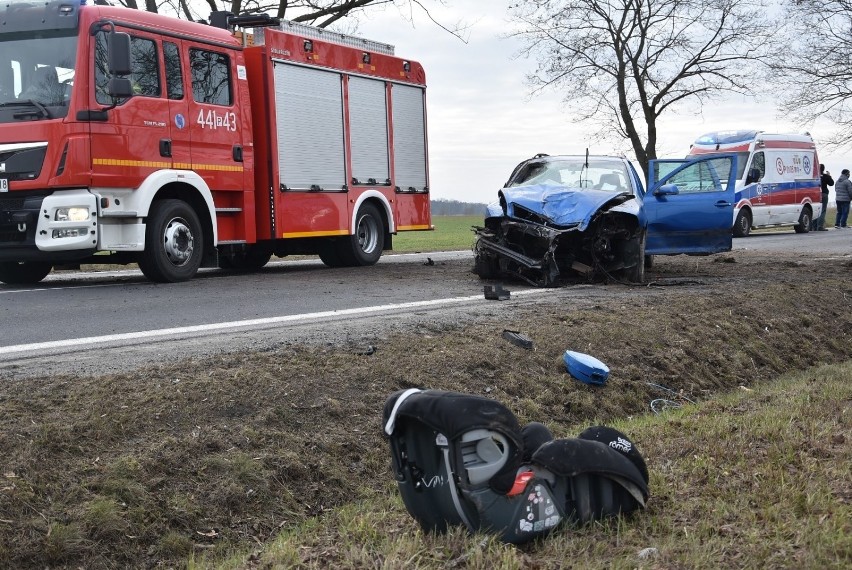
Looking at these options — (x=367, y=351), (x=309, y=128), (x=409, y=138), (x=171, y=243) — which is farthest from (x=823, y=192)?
(x=367, y=351)

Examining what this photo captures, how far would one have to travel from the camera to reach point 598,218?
463 inches

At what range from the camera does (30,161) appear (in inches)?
421

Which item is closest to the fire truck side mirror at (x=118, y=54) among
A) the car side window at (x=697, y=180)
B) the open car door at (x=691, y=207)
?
the open car door at (x=691, y=207)

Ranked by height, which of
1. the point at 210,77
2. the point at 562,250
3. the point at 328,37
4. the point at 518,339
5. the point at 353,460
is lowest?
the point at 353,460

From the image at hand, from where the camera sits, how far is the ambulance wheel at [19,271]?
494 inches

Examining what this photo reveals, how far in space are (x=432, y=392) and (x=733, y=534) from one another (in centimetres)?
121

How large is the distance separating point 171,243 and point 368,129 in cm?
476

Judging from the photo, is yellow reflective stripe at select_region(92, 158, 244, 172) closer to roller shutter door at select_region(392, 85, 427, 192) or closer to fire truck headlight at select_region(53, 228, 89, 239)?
fire truck headlight at select_region(53, 228, 89, 239)

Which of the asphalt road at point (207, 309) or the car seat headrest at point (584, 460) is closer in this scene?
the car seat headrest at point (584, 460)

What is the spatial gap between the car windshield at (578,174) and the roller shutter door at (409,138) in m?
3.52

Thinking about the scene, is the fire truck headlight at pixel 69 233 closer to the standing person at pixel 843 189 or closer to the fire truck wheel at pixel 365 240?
the fire truck wheel at pixel 365 240

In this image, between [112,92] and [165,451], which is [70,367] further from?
[112,92]

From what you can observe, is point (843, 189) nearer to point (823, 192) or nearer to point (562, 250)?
point (823, 192)

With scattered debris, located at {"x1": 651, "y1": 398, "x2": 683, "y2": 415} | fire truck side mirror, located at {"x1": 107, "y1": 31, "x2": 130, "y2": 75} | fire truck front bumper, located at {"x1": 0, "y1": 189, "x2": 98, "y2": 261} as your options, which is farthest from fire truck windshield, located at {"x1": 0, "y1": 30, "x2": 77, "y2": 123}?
scattered debris, located at {"x1": 651, "y1": 398, "x2": 683, "y2": 415}
